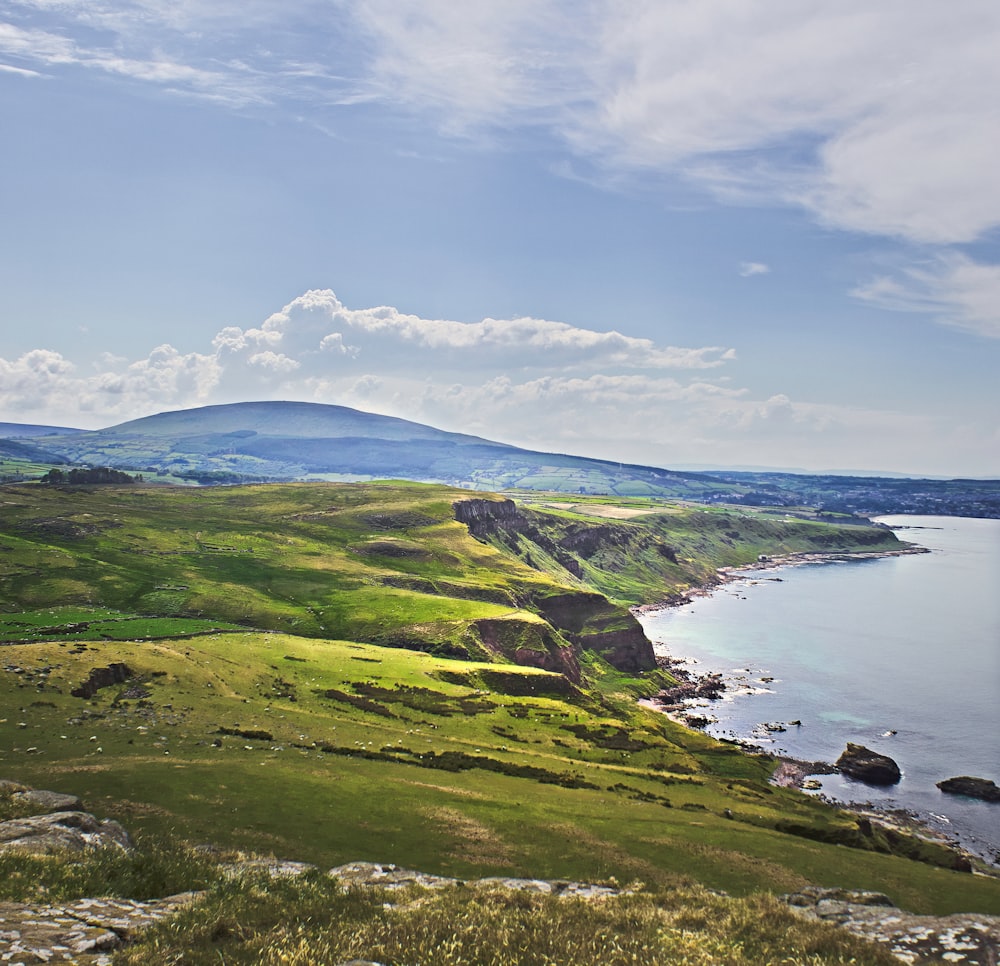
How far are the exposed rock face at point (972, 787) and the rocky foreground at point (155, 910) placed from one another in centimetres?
6701

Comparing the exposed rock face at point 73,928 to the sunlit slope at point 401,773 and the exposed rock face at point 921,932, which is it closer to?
the sunlit slope at point 401,773

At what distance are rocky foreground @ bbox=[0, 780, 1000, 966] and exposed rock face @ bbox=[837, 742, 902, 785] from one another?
65.5m

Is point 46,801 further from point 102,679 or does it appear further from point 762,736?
point 762,736

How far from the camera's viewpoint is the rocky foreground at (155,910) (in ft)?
47.0

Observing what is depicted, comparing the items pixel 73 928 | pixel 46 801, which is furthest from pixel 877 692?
pixel 73 928

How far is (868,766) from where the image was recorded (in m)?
87.6

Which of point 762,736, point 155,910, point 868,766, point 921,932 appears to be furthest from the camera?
point 762,736

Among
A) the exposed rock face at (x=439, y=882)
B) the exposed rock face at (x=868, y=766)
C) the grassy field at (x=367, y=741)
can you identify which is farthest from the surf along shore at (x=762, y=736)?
the exposed rock face at (x=439, y=882)

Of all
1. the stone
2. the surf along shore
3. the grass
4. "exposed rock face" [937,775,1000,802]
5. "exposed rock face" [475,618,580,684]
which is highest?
the grass

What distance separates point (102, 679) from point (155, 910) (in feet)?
157

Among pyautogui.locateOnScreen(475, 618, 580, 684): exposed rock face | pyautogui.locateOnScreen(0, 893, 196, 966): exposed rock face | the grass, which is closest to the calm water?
pyautogui.locateOnScreen(475, 618, 580, 684): exposed rock face

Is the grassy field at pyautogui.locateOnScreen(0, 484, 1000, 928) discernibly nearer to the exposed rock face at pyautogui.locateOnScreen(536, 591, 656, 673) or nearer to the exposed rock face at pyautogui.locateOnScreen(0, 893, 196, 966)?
the exposed rock face at pyautogui.locateOnScreen(536, 591, 656, 673)

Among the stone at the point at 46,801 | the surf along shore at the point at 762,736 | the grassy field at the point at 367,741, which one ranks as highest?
the stone at the point at 46,801

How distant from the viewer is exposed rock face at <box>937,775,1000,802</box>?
81.3 metres
